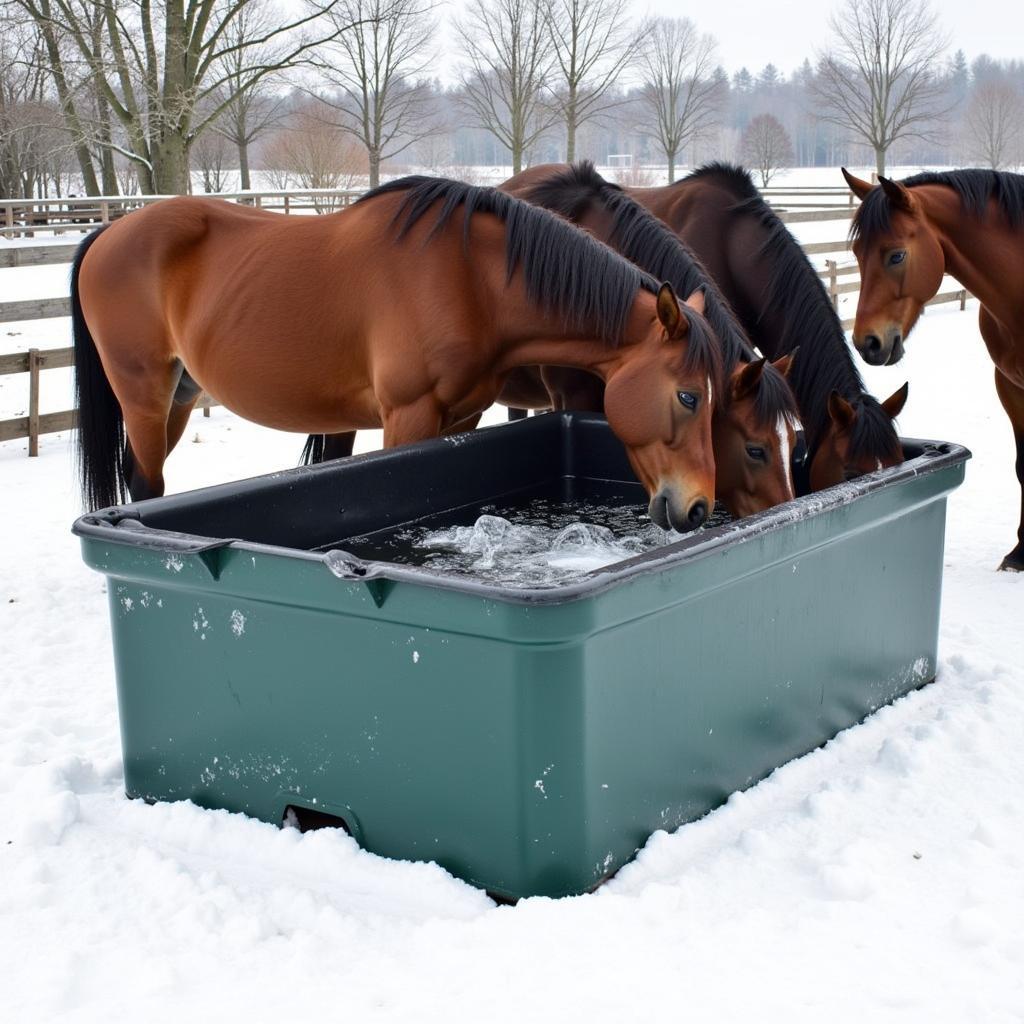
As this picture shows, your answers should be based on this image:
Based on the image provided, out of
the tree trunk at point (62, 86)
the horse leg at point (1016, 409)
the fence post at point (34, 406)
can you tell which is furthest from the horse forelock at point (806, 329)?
the tree trunk at point (62, 86)

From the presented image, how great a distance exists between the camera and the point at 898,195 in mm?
4207

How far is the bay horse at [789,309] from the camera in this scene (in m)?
3.38

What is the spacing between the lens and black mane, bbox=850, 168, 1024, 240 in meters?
4.25

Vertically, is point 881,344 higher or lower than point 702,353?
lower

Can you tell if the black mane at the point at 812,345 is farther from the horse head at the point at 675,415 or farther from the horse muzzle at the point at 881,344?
the horse head at the point at 675,415

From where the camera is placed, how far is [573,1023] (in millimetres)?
1752

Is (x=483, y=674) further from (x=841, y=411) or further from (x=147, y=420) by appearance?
(x=147, y=420)

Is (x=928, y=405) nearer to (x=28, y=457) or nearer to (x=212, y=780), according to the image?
(x=28, y=457)

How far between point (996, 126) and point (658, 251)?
3859cm

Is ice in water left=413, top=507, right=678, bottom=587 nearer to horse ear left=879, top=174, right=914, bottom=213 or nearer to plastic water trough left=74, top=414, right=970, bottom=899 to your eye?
plastic water trough left=74, top=414, right=970, bottom=899

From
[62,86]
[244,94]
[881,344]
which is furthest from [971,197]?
[244,94]

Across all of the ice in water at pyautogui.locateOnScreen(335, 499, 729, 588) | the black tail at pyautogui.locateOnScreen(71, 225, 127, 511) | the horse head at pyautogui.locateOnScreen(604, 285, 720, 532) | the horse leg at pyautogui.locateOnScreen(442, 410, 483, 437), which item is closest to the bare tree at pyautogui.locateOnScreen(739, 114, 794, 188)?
the black tail at pyautogui.locateOnScreen(71, 225, 127, 511)

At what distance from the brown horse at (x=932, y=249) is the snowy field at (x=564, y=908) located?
161 cm

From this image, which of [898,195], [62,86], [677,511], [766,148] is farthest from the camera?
[766,148]
